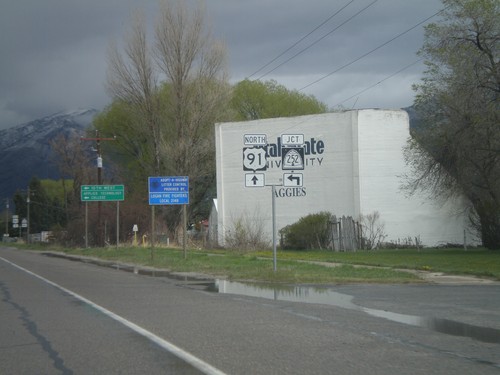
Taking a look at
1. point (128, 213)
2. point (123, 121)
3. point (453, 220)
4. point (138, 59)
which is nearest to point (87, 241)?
point (128, 213)

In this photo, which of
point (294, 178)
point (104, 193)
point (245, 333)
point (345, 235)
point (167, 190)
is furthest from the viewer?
point (104, 193)

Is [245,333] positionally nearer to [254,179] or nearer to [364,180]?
[254,179]

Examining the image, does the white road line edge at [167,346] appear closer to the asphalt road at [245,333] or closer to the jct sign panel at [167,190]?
the asphalt road at [245,333]

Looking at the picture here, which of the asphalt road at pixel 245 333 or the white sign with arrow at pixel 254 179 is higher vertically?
the white sign with arrow at pixel 254 179

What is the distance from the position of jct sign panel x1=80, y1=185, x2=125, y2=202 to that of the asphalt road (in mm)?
30656

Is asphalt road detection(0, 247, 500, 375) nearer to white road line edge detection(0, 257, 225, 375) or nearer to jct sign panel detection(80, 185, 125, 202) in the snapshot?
white road line edge detection(0, 257, 225, 375)

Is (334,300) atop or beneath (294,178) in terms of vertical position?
beneath

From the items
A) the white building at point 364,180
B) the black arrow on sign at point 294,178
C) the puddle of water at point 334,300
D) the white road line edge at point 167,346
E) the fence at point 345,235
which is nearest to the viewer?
the white road line edge at point 167,346

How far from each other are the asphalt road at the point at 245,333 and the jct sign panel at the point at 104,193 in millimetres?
30656

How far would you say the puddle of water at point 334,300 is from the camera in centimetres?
1160

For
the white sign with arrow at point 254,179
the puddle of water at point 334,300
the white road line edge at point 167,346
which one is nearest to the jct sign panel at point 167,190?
the puddle of water at point 334,300

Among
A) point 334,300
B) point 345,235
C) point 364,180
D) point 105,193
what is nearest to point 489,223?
point 345,235

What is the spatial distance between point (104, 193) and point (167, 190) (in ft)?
57.6

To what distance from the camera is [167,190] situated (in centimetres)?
3344
